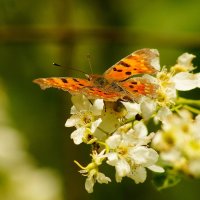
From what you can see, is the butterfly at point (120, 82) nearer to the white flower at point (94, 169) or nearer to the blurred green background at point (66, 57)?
the white flower at point (94, 169)

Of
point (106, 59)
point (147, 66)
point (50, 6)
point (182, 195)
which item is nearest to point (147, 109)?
point (147, 66)

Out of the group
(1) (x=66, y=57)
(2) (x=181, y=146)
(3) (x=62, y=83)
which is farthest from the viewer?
(1) (x=66, y=57)

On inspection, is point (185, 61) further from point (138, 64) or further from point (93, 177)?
point (93, 177)

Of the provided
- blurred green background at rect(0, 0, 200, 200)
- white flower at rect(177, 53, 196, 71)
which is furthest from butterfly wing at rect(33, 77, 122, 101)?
blurred green background at rect(0, 0, 200, 200)

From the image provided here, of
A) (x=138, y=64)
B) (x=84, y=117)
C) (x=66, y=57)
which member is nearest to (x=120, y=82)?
(x=138, y=64)

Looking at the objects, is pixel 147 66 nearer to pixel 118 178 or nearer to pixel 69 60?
pixel 118 178

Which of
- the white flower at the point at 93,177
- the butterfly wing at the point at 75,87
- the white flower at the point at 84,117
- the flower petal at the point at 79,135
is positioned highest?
the butterfly wing at the point at 75,87

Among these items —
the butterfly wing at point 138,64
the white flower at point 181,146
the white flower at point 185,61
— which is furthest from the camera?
the white flower at point 185,61

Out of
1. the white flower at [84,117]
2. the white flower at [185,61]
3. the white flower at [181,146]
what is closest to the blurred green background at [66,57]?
the white flower at [185,61]
